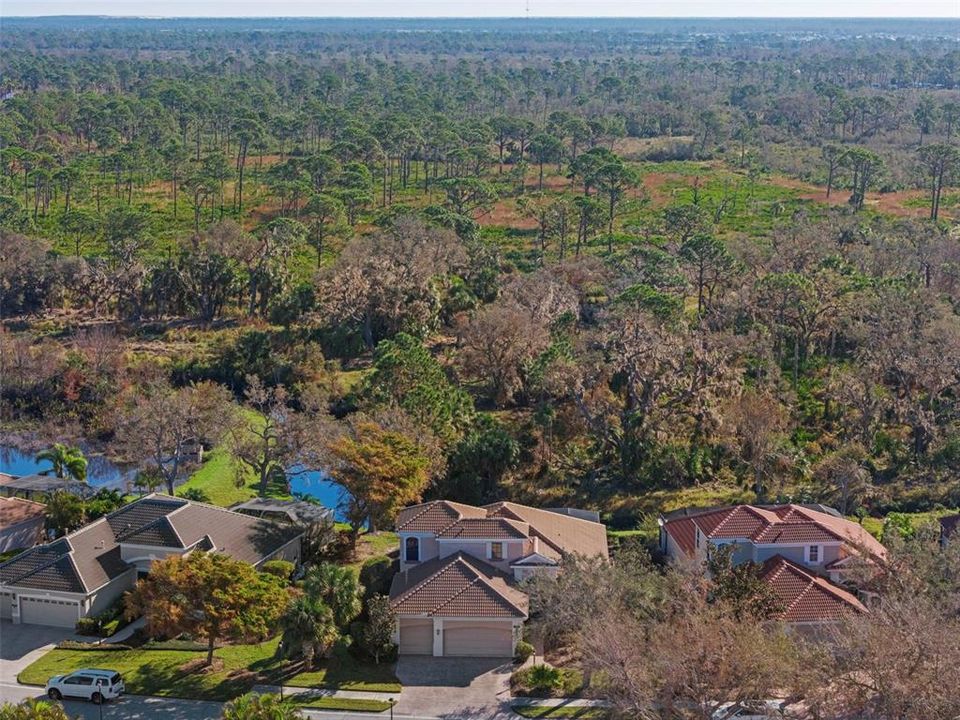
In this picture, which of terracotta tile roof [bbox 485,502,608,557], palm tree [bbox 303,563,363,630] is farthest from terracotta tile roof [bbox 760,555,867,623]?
palm tree [bbox 303,563,363,630]

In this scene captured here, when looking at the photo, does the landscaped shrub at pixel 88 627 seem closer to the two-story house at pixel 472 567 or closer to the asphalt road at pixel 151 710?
the asphalt road at pixel 151 710

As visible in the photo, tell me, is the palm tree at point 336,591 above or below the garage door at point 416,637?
above

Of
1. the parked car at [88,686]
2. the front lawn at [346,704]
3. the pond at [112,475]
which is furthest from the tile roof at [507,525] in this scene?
the parked car at [88,686]

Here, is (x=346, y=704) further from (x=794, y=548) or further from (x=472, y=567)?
(x=794, y=548)

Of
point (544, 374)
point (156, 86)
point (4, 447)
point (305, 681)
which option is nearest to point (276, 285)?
point (4, 447)

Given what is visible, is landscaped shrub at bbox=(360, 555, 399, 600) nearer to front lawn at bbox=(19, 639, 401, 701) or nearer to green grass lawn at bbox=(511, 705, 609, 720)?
front lawn at bbox=(19, 639, 401, 701)

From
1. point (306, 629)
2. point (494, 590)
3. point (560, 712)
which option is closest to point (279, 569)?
point (306, 629)

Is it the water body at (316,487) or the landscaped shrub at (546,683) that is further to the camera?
the water body at (316,487)

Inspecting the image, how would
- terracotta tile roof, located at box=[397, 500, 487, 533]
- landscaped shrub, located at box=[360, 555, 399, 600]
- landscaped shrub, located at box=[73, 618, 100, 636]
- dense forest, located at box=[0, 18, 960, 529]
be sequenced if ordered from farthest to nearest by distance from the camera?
dense forest, located at box=[0, 18, 960, 529] → terracotta tile roof, located at box=[397, 500, 487, 533] → landscaped shrub, located at box=[360, 555, 399, 600] → landscaped shrub, located at box=[73, 618, 100, 636]
